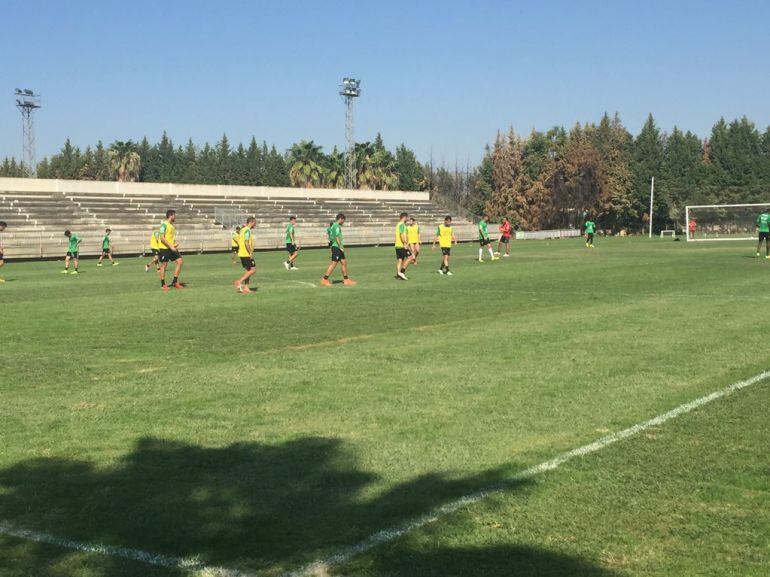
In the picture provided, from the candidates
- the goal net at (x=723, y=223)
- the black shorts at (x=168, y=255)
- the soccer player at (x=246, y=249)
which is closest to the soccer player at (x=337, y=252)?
the soccer player at (x=246, y=249)

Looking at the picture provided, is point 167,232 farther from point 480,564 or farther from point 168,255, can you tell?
point 480,564

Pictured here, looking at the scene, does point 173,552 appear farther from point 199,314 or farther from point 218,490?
point 199,314

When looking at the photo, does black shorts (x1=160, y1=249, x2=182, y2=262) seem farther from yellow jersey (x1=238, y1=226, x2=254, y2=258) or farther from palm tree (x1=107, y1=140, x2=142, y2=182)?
palm tree (x1=107, y1=140, x2=142, y2=182)

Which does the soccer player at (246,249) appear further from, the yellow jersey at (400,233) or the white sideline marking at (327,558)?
the white sideline marking at (327,558)

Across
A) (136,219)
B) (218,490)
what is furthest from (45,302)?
(136,219)

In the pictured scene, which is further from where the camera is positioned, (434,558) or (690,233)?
(690,233)

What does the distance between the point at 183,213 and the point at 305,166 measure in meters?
40.1

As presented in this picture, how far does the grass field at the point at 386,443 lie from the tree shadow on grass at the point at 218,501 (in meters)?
0.02

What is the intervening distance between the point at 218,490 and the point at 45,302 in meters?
14.6

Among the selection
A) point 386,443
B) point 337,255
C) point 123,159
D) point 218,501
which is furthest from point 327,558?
point 123,159

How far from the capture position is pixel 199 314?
52.7ft

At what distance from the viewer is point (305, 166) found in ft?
338

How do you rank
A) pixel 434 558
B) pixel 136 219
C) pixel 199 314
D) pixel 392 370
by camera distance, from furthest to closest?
pixel 136 219, pixel 199 314, pixel 392 370, pixel 434 558

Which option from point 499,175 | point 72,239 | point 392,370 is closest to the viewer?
point 392,370
